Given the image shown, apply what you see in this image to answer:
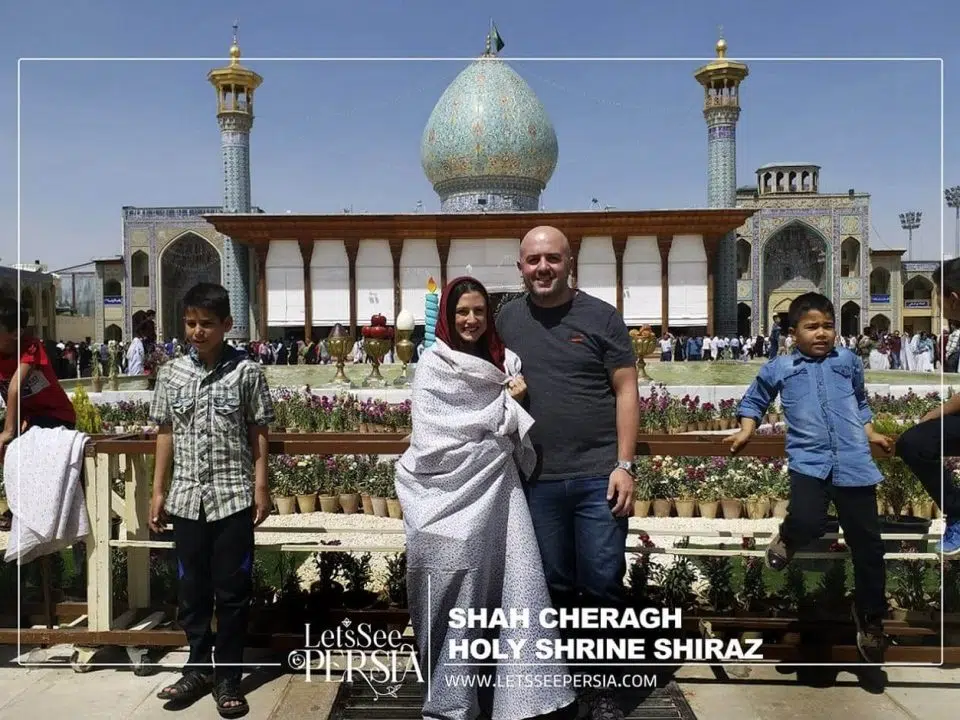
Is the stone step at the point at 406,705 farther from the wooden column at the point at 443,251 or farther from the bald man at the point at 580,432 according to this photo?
the wooden column at the point at 443,251

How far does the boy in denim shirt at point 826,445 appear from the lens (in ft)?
9.05

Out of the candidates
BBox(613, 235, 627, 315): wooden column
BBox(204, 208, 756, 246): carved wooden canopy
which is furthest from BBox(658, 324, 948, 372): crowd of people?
BBox(204, 208, 756, 246): carved wooden canopy

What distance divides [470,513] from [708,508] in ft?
14.8

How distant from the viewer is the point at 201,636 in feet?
9.45

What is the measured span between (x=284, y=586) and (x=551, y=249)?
6.54 ft

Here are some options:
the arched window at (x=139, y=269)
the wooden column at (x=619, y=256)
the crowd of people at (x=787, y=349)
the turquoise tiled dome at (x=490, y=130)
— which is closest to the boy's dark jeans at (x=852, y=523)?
the crowd of people at (x=787, y=349)

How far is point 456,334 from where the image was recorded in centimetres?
249

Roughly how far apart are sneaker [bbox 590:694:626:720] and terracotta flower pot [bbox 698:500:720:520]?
13.4 ft

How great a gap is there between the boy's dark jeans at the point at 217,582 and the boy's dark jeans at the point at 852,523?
1.89 m

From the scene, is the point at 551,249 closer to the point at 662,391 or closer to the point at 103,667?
the point at 103,667

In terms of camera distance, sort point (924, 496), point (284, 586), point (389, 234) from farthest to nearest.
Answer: point (389, 234), point (924, 496), point (284, 586)

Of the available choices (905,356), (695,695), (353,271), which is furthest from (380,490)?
(905,356)

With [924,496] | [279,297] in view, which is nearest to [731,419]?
[924,496]

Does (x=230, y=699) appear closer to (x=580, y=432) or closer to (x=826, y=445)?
(x=580, y=432)
